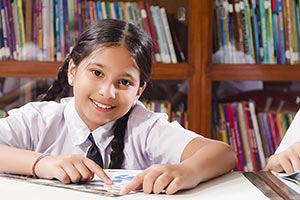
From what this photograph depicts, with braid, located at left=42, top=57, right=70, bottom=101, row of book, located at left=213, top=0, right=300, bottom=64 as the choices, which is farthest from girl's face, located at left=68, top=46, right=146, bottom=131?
row of book, located at left=213, top=0, right=300, bottom=64

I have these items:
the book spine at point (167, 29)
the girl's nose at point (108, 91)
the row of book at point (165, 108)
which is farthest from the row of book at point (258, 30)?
the girl's nose at point (108, 91)

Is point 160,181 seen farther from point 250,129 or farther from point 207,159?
point 250,129

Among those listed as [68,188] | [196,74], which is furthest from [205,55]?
[68,188]

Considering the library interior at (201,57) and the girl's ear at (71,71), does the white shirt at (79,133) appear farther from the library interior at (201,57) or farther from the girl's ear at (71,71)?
the library interior at (201,57)

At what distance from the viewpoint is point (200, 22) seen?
2010mm

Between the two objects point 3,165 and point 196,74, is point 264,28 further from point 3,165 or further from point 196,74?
point 3,165

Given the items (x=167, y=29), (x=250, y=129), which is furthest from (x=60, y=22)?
(x=250, y=129)

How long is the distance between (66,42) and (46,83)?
0.17m

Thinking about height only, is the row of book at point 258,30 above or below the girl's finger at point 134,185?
above

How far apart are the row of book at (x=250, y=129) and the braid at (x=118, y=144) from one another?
33.3 inches

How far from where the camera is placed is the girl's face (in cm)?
119

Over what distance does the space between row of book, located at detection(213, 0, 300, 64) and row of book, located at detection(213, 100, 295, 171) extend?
0.63 ft

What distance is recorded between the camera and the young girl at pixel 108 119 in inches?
47.1

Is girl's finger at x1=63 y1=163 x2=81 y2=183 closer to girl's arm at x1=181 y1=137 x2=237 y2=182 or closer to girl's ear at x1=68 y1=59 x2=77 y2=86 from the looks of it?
girl's arm at x1=181 y1=137 x2=237 y2=182
